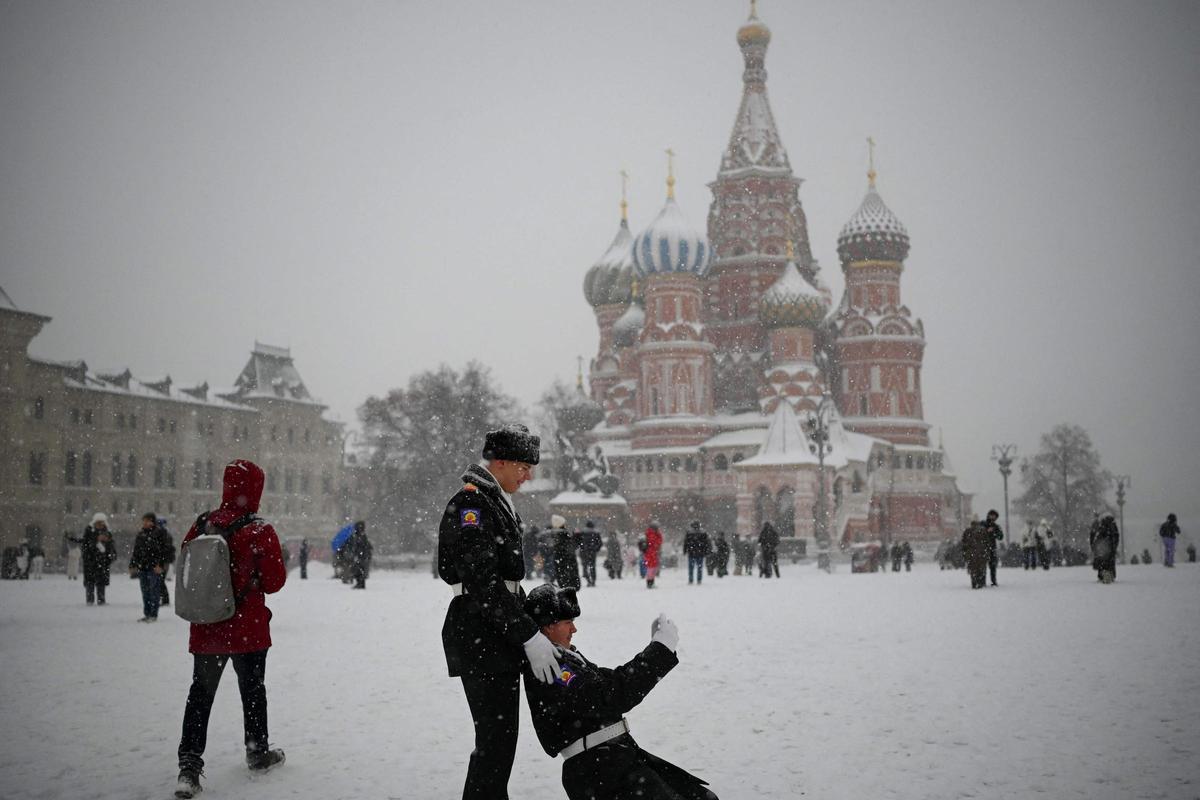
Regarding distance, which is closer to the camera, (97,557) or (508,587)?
(508,587)

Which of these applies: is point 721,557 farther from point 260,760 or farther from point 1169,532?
point 260,760

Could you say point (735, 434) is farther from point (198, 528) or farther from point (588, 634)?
point (198, 528)

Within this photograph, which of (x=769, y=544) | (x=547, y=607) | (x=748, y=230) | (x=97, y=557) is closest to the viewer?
(x=547, y=607)

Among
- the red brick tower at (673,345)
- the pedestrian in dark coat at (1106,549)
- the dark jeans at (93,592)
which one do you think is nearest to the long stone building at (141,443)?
the red brick tower at (673,345)

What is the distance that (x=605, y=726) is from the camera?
3773 millimetres

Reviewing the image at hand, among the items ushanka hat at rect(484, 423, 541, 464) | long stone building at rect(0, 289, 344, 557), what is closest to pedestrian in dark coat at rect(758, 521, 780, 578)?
ushanka hat at rect(484, 423, 541, 464)

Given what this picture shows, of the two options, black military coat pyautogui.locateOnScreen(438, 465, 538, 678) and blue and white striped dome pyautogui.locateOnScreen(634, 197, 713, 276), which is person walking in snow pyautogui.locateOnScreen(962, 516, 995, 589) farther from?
blue and white striped dome pyautogui.locateOnScreen(634, 197, 713, 276)

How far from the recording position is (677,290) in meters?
57.1

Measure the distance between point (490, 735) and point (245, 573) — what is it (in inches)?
74.7

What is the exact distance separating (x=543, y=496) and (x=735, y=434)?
483 inches

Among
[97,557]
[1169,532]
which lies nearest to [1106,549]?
[1169,532]

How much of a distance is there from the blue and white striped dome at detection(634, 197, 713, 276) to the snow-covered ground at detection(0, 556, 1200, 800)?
44.3 metres

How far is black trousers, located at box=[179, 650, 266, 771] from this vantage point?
5.25m

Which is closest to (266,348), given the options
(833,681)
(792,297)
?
(792,297)
